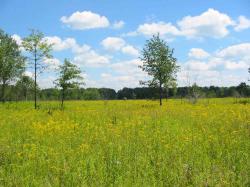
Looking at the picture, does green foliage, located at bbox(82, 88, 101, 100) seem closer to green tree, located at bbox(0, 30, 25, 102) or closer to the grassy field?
green tree, located at bbox(0, 30, 25, 102)

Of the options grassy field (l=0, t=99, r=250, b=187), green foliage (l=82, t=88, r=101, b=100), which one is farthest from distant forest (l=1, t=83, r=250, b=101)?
grassy field (l=0, t=99, r=250, b=187)

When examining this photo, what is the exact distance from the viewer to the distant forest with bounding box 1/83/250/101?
44.3 m

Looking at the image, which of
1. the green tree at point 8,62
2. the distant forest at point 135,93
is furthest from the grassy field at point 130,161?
the green tree at point 8,62

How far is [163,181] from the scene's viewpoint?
6629mm

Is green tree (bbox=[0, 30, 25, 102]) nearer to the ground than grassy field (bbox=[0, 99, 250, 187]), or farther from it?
farther from it

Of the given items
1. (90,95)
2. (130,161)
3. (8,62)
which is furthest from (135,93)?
(130,161)

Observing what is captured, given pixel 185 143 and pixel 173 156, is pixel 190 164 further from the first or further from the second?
pixel 185 143

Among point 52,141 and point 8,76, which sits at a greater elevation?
point 8,76

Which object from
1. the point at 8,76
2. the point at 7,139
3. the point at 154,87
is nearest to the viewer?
the point at 7,139

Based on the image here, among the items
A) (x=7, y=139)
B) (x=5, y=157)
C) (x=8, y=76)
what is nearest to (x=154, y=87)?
(x=8, y=76)

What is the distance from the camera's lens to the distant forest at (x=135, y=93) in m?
44.3

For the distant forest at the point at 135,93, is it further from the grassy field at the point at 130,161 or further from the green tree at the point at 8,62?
the grassy field at the point at 130,161

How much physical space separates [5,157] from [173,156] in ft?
12.4

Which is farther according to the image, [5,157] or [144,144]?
[144,144]
